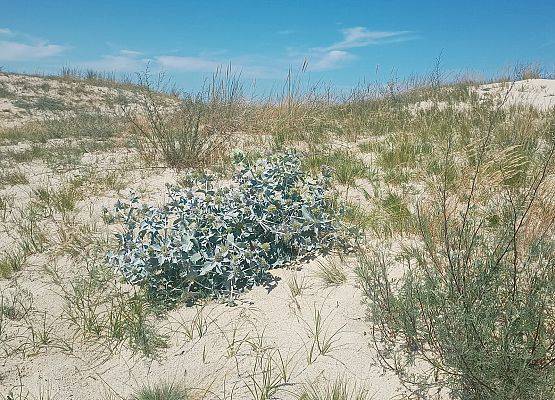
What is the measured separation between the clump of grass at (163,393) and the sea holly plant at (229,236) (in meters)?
0.67

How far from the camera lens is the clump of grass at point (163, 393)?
75.2 inches

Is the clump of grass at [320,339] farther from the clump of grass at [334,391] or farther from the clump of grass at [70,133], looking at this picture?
the clump of grass at [70,133]

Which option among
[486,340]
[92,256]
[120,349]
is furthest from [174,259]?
[486,340]

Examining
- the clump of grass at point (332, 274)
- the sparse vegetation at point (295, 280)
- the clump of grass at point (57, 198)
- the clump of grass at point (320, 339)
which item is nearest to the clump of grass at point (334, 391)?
the sparse vegetation at point (295, 280)

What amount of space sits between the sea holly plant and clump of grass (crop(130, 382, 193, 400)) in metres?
0.67

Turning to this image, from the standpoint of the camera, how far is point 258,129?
6.82 meters

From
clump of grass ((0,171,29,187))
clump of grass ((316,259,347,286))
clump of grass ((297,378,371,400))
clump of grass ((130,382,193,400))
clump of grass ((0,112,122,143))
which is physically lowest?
clump of grass ((130,382,193,400))

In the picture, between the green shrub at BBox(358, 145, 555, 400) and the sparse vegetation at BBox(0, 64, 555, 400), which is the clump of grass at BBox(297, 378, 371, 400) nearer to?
the sparse vegetation at BBox(0, 64, 555, 400)

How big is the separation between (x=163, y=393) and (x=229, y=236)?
99cm

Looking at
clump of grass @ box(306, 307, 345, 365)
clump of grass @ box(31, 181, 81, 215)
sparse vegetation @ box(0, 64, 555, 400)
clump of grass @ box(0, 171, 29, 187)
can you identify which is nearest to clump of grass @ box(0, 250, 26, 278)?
sparse vegetation @ box(0, 64, 555, 400)

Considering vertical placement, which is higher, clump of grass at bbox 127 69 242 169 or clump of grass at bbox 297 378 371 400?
clump of grass at bbox 127 69 242 169

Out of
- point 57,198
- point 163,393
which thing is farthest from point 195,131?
point 163,393

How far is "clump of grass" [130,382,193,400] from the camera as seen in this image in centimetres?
191

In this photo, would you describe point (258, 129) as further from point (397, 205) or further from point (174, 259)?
point (174, 259)
